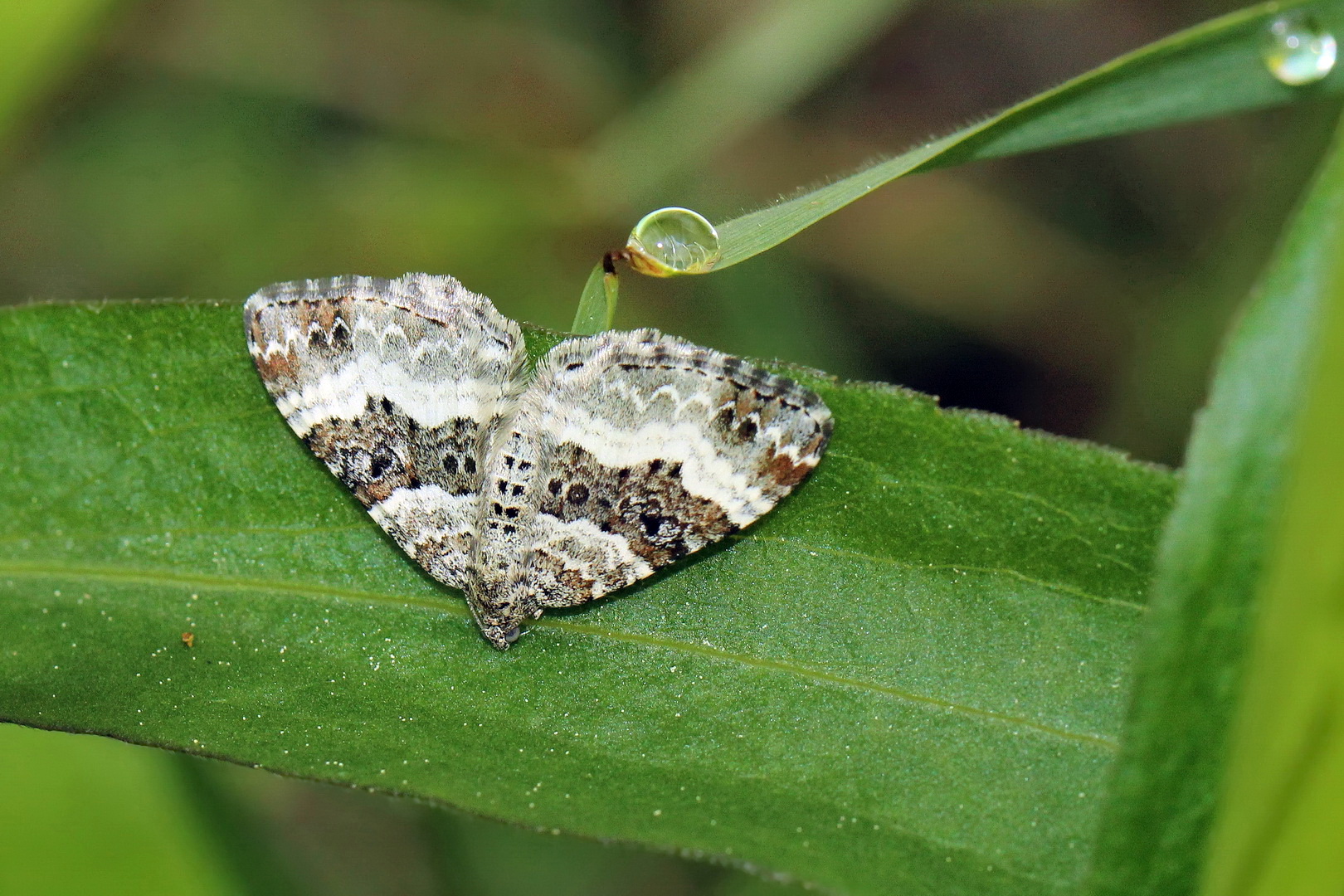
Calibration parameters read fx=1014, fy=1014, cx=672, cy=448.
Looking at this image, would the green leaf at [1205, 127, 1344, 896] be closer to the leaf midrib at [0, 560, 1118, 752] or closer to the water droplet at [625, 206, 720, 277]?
the leaf midrib at [0, 560, 1118, 752]

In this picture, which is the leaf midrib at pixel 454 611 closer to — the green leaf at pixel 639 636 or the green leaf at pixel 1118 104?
the green leaf at pixel 639 636

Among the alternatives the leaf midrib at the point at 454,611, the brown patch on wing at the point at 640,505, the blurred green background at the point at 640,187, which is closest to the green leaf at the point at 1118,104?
the brown patch on wing at the point at 640,505

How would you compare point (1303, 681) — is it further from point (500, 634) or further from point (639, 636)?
point (500, 634)

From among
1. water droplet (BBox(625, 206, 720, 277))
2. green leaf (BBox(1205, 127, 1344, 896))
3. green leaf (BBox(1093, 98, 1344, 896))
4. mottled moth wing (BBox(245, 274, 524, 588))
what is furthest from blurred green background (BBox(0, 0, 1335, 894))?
green leaf (BBox(1205, 127, 1344, 896))

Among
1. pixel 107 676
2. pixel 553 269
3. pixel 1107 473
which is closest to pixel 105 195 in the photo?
pixel 553 269

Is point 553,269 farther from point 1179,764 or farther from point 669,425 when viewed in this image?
point 1179,764
